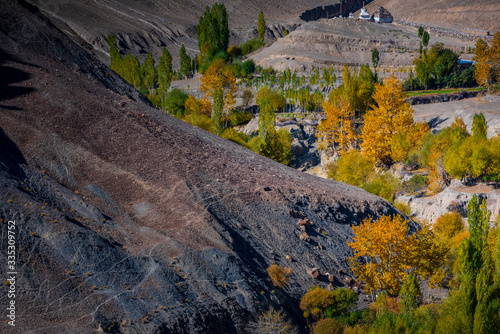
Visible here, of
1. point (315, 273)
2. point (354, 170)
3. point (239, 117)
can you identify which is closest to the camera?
point (315, 273)

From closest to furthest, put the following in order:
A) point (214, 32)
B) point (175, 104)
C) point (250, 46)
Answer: point (175, 104) < point (214, 32) < point (250, 46)

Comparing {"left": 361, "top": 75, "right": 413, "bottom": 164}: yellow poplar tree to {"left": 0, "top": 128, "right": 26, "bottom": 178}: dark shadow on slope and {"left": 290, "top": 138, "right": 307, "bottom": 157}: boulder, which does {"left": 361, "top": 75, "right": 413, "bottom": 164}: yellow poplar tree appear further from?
{"left": 0, "top": 128, "right": 26, "bottom": 178}: dark shadow on slope

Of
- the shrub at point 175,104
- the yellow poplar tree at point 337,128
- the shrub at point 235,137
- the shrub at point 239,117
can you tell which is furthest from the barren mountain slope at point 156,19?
the yellow poplar tree at point 337,128

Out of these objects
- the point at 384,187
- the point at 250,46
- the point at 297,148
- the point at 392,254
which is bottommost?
the point at 297,148

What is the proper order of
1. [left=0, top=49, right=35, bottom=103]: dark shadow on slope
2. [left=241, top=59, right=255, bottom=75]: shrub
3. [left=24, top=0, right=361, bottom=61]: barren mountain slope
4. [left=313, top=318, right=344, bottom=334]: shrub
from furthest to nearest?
[left=24, top=0, right=361, bottom=61]: barren mountain slope < [left=241, top=59, right=255, bottom=75]: shrub < [left=0, top=49, right=35, bottom=103]: dark shadow on slope < [left=313, top=318, right=344, bottom=334]: shrub

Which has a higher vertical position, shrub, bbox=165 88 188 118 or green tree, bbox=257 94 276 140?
green tree, bbox=257 94 276 140

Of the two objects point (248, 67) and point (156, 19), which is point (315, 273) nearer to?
point (248, 67)

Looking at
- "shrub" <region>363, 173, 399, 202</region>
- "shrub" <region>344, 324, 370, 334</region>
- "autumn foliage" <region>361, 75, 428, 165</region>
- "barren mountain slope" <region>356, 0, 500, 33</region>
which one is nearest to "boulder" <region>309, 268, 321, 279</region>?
"shrub" <region>344, 324, 370, 334</region>

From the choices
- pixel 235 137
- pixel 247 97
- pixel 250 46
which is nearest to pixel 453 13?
pixel 250 46
